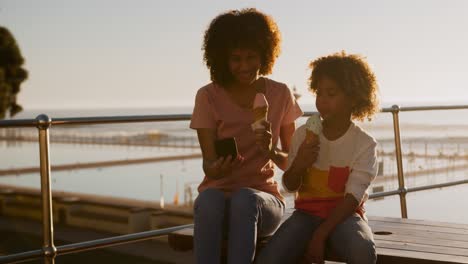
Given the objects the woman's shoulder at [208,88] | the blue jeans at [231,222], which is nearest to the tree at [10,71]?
the woman's shoulder at [208,88]

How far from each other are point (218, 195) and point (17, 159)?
3530 centimetres

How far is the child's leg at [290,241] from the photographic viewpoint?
77.7 inches

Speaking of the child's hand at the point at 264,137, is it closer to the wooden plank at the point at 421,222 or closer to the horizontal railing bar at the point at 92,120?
the wooden plank at the point at 421,222

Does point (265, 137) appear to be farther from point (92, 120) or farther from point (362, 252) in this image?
point (92, 120)

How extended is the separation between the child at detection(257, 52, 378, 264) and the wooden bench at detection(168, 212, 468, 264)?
0.27 ft

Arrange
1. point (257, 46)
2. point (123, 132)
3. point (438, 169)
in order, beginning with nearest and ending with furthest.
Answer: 1. point (257, 46)
2. point (438, 169)
3. point (123, 132)

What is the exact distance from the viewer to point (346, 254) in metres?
1.91

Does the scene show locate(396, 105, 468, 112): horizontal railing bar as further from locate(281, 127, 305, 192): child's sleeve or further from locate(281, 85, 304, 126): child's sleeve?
locate(281, 127, 305, 192): child's sleeve

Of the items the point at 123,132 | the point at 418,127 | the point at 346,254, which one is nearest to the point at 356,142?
the point at 346,254

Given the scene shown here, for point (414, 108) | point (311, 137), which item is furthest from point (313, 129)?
point (414, 108)

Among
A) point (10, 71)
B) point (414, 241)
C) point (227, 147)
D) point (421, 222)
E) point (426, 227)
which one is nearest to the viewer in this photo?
point (414, 241)

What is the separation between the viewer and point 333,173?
2088mm

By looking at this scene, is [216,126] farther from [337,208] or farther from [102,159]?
[102,159]

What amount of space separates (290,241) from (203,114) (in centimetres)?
57
